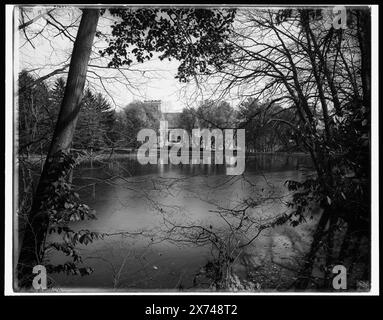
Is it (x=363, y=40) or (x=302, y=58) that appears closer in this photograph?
(x=363, y=40)

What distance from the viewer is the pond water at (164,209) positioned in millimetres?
2404

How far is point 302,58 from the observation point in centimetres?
264

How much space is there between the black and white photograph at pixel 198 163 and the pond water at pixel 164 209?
0.01 meters

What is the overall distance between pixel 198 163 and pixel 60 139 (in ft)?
4.32

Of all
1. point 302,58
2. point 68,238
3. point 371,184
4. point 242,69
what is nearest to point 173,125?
point 242,69

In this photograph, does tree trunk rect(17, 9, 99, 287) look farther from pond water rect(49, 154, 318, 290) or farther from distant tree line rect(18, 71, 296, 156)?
pond water rect(49, 154, 318, 290)

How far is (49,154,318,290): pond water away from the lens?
2404 mm

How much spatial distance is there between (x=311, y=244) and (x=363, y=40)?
6.99 feet

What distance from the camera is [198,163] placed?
7.89 ft

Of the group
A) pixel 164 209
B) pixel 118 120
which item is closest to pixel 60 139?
pixel 118 120

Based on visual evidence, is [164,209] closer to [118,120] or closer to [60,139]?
[118,120]

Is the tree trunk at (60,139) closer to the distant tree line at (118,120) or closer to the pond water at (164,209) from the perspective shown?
the distant tree line at (118,120)
